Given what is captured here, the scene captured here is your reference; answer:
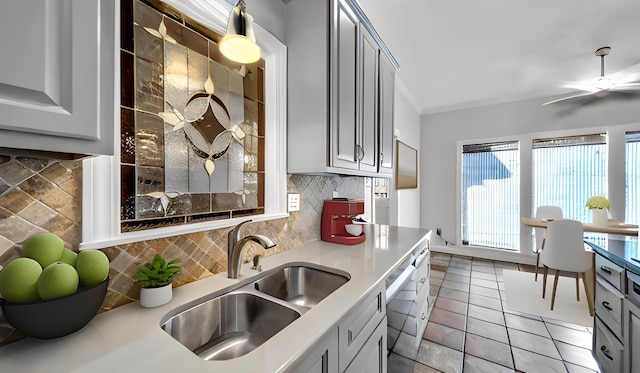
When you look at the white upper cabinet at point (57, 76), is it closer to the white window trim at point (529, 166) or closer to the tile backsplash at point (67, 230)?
the tile backsplash at point (67, 230)

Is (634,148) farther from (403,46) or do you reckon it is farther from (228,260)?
(228,260)

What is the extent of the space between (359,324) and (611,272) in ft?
5.49

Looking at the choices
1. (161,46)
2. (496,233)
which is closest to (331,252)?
(161,46)

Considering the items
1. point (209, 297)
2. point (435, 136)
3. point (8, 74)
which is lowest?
point (209, 297)

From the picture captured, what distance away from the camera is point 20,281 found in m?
0.56

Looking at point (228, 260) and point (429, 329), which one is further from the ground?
point (228, 260)

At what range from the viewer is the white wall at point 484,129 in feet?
11.2

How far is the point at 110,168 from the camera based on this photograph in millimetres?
805

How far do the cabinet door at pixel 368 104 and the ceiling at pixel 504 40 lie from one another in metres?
0.58

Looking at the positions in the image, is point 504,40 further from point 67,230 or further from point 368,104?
point 67,230

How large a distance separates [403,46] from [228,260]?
107 inches

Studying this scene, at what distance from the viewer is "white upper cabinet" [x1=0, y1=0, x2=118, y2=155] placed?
0.43 metres

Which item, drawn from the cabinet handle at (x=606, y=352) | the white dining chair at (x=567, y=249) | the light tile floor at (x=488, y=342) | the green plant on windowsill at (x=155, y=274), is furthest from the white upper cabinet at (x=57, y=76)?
the white dining chair at (x=567, y=249)

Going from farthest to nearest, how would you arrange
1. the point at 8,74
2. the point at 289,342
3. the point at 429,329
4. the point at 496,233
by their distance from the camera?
1. the point at 496,233
2. the point at 429,329
3. the point at 289,342
4. the point at 8,74
